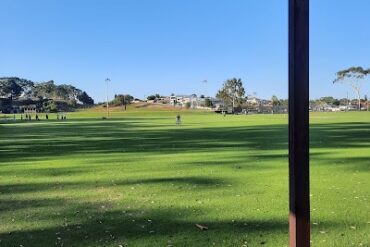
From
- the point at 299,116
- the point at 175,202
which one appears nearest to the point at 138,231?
the point at 175,202

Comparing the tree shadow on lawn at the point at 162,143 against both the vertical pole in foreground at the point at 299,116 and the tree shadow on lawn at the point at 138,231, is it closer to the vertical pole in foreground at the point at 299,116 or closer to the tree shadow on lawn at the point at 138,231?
the tree shadow on lawn at the point at 138,231

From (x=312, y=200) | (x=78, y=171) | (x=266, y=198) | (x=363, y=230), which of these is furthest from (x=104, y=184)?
(x=363, y=230)

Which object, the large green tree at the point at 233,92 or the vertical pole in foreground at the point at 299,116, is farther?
the large green tree at the point at 233,92

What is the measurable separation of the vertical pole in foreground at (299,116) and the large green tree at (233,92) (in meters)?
180

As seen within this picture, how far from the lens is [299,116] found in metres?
3.88

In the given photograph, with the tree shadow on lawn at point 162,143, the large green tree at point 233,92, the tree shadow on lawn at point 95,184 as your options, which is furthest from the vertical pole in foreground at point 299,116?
the large green tree at point 233,92

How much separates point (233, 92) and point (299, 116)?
183 metres

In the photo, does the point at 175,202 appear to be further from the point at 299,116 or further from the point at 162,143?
the point at 162,143

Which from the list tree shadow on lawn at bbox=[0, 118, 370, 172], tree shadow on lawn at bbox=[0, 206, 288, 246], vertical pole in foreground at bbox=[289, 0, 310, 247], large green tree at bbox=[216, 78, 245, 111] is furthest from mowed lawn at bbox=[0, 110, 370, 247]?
large green tree at bbox=[216, 78, 245, 111]

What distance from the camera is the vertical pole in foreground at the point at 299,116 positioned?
386 cm

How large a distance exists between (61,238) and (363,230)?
161 inches

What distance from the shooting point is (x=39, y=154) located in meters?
21.2

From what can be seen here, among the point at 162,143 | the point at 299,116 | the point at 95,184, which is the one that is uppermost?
the point at 299,116

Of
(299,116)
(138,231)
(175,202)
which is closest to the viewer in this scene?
(299,116)
